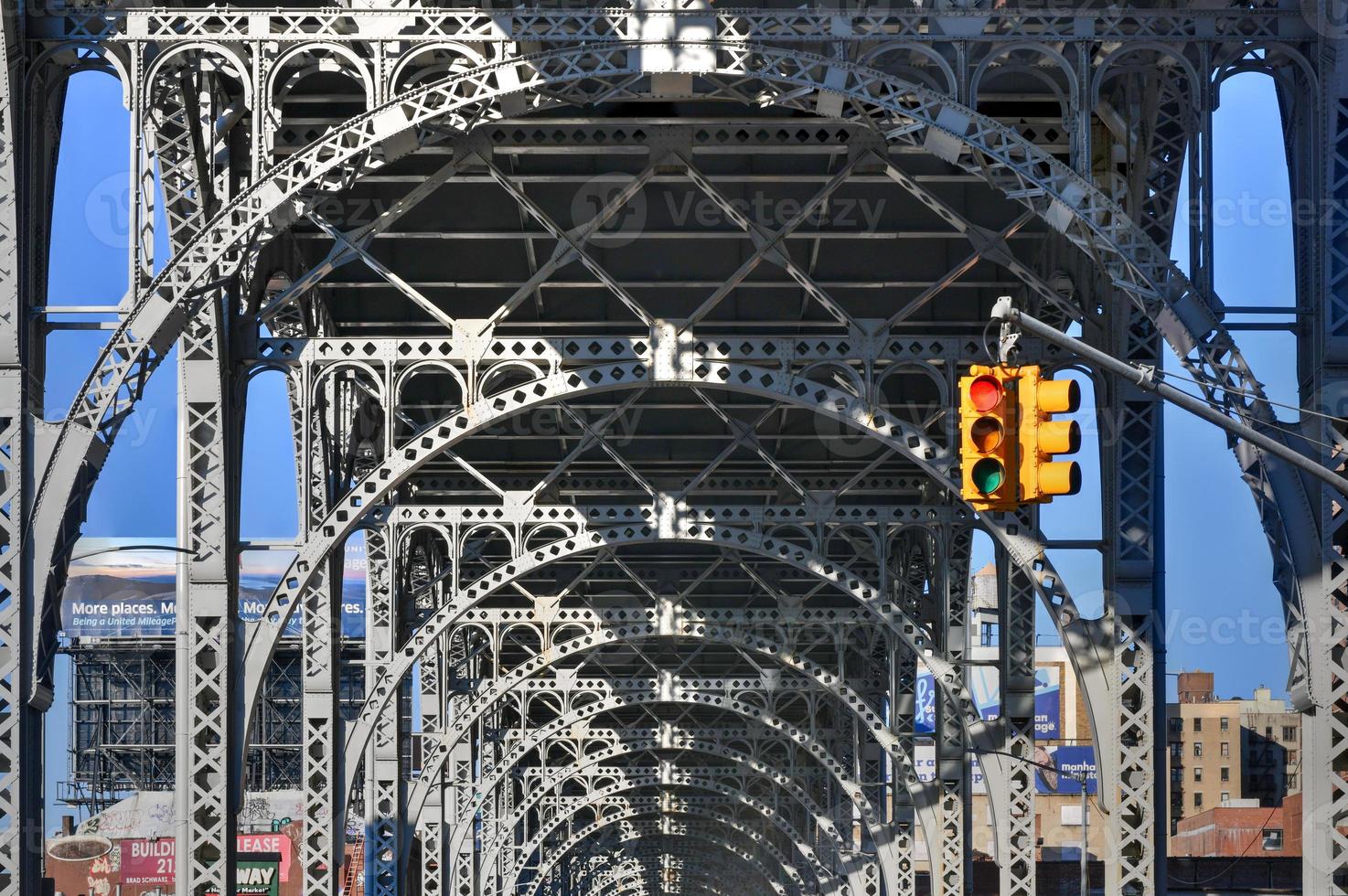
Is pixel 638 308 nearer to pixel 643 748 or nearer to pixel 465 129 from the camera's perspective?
pixel 465 129

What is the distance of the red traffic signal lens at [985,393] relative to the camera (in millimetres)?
10562

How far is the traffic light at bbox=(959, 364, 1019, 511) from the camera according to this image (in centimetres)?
1051

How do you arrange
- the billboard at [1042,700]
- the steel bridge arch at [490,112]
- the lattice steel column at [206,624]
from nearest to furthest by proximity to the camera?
1. the steel bridge arch at [490,112]
2. the lattice steel column at [206,624]
3. the billboard at [1042,700]

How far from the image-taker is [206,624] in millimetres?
21938

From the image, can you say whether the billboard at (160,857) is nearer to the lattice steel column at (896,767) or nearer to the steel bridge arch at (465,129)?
the lattice steel column at (896,767)

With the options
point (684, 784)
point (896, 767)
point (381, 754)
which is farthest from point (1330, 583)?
point (684, 784)

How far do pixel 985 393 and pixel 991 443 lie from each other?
0.26 metres

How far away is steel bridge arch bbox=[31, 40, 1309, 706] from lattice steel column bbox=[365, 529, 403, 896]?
14.4 metres

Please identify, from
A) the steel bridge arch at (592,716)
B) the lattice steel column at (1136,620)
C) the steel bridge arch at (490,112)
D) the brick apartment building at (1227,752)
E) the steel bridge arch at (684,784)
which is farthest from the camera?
the brick apartment building at (1227,752)

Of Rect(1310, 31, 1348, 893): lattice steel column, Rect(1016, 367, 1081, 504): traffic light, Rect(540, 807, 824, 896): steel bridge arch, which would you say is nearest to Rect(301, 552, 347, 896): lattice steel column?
Rect(1310, 31, 1348, 893): lattice steel column

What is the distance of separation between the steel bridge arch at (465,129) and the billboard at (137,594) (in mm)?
77721

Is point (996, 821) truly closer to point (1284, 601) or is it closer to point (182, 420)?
point (1284, 601)

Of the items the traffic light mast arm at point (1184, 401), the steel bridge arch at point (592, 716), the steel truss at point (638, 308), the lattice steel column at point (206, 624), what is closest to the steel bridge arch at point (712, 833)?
the steel bridge arch at point (592, 716)

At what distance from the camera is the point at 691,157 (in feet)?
78.8
